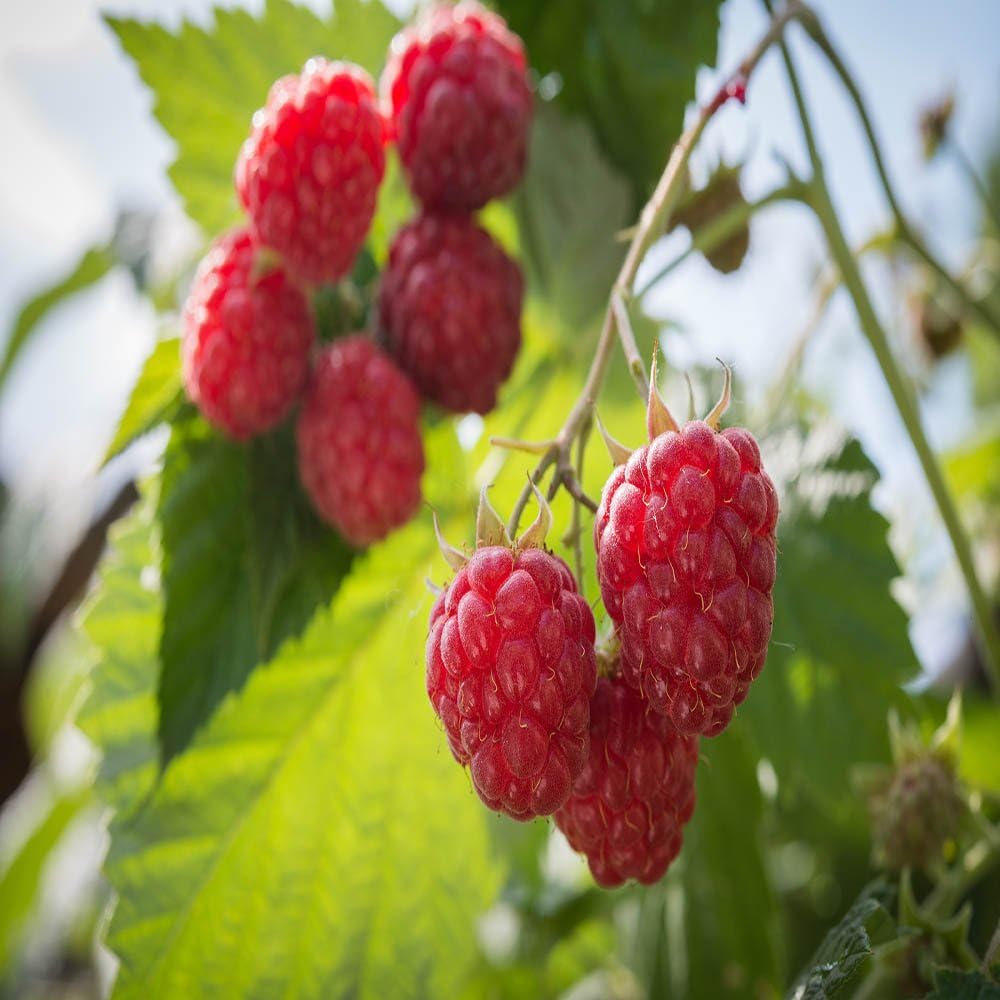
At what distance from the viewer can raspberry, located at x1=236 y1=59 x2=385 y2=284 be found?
0.70 metres

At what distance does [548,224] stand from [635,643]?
642mm

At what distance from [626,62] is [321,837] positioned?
692 millimetres

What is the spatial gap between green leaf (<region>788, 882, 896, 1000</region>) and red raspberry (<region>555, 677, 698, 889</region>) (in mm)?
99

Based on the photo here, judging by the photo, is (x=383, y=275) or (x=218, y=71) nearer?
(x=383, y=275)

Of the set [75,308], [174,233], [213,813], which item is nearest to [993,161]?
[174,233]

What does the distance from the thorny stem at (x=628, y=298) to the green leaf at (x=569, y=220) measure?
309 mm

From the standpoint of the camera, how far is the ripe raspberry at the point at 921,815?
727 millimetres

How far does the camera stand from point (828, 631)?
0.87 metres

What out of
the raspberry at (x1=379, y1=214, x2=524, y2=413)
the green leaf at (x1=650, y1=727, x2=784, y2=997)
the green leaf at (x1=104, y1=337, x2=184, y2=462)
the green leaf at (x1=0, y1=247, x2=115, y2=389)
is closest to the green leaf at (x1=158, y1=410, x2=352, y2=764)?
the green leaf at (x1=104, y1=337, x2=184, y2=462)

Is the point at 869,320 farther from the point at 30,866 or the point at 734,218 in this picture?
the point at 30,866

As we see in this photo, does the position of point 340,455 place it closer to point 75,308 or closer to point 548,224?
point 548,224

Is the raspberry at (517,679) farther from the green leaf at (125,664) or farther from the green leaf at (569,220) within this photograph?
the green leaf at (569,220)

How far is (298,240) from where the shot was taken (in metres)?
0.71

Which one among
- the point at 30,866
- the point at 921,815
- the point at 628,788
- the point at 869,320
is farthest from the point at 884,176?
the point at 30,866
